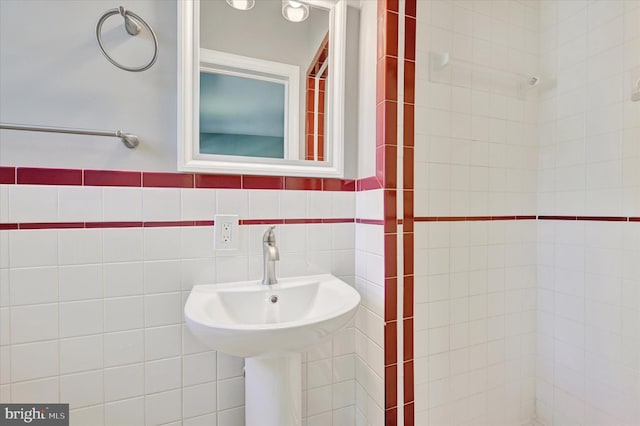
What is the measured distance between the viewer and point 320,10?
3.95 feet

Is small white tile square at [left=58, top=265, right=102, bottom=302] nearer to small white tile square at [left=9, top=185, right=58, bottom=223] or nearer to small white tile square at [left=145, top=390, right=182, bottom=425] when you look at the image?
small white tile square at [left=9, top=185, right=58, bottom=223]

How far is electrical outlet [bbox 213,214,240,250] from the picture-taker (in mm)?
1066

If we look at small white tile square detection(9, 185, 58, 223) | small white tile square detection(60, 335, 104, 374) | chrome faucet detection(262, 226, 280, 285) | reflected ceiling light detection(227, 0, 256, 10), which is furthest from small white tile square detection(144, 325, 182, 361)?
reflected ceiling light detection(227, 0, 256, 10)

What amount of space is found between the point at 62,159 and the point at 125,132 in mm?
201

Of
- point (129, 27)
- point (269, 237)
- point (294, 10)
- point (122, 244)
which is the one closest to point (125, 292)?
point (122, 244)

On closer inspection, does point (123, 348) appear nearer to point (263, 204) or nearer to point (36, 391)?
point (36, 391)

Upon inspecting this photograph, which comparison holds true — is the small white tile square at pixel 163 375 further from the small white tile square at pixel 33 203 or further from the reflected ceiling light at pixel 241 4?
the reflected ceiling light at pixel 241 4

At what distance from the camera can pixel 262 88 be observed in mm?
1144
